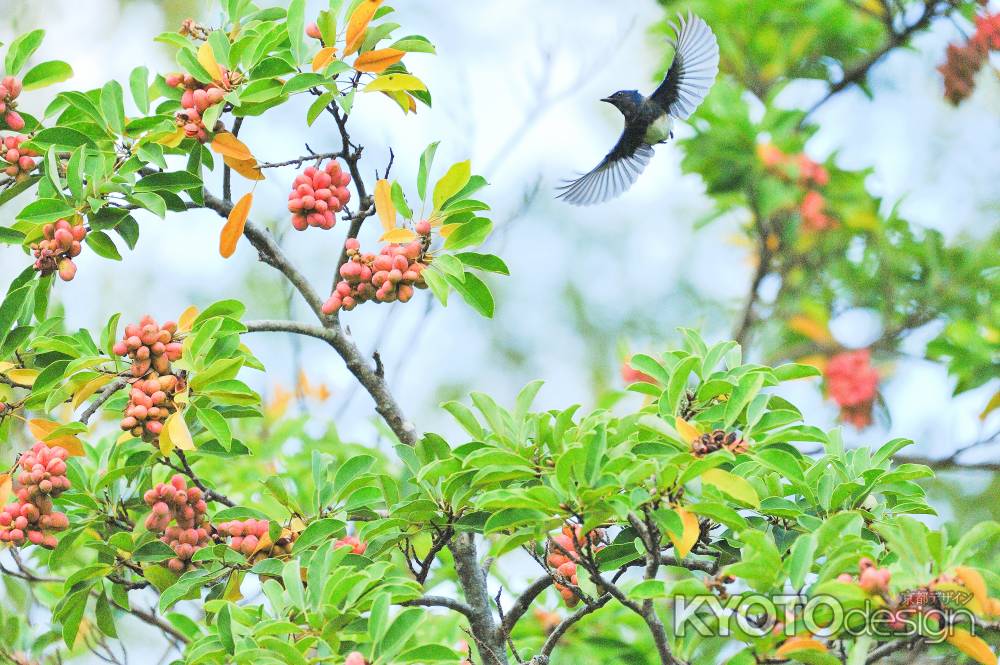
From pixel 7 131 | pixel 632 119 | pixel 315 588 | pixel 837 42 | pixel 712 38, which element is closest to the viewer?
pixel 315 588

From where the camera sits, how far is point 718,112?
423 centimetres

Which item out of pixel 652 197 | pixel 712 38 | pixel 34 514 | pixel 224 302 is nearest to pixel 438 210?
pixel 224 302

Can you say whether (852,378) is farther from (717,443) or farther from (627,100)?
(717,443)

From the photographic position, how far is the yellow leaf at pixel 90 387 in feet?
6.23

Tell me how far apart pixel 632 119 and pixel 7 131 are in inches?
60.4

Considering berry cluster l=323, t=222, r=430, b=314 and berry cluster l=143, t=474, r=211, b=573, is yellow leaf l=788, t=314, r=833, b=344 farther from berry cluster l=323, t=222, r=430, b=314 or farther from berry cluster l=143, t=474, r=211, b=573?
berry cluster l=143, t=474, r=211, b=573

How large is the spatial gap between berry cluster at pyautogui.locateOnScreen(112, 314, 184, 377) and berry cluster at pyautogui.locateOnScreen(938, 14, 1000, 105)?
370cm

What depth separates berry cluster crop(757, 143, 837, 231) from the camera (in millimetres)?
4230

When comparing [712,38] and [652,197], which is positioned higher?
[652,197]

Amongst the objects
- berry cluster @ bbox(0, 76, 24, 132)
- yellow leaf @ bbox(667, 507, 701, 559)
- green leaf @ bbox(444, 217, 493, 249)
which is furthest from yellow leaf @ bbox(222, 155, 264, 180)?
yellow leaf @ bbox(667, 507, 701, 559)

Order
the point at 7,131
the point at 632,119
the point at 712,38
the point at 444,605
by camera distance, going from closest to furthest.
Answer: the point at 444,605 → the point at 7,131 → the point at 712,38 → the point at 632,119

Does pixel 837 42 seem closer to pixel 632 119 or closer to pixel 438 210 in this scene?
pixel 632 119

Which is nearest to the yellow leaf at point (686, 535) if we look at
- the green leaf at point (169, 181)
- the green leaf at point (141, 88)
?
the green leaf at point (169, 181)

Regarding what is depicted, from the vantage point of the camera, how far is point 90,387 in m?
1.91
